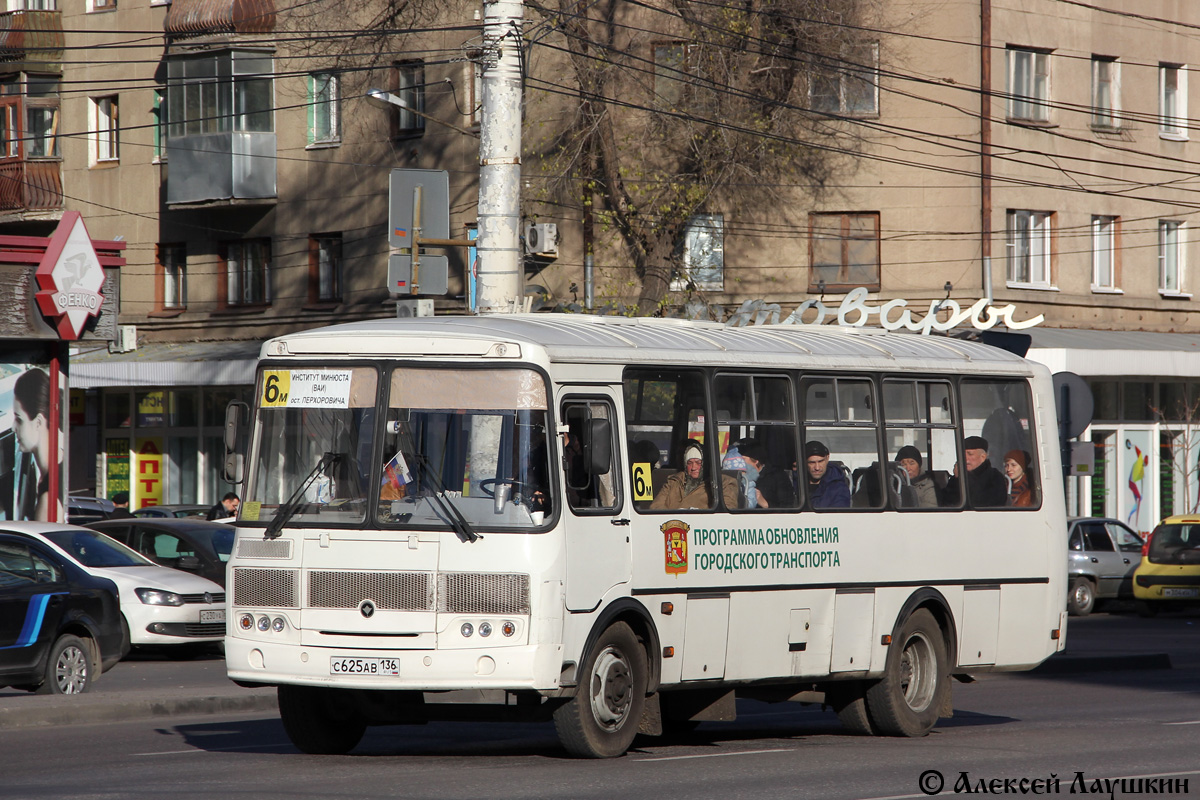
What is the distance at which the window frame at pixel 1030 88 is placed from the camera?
117ft

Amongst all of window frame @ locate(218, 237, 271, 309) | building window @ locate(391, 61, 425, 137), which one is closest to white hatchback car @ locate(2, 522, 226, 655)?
building window @ locate(391, 61, 425, 137)

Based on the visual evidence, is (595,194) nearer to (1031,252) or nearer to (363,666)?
(1031,252)

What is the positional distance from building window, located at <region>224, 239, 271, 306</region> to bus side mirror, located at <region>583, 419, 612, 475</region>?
3141 cm

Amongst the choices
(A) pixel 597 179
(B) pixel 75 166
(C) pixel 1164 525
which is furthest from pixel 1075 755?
(B) pixel 75 166

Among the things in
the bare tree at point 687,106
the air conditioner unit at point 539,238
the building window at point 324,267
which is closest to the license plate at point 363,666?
the air conditioner unit at point 539,238

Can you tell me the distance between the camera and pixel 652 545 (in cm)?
1108

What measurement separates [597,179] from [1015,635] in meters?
21.5

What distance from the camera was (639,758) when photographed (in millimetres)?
10961

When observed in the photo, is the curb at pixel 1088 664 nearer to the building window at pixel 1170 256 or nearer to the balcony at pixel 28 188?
the building window at pixel 1170 256

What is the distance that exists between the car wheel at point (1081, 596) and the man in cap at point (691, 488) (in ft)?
64.9

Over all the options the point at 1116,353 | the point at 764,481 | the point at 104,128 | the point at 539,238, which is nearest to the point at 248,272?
the point at 104,128

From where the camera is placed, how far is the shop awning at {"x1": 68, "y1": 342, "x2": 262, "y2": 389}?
39.8m

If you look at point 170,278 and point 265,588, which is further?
point 170,278

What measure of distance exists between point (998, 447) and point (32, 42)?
35070 mm
